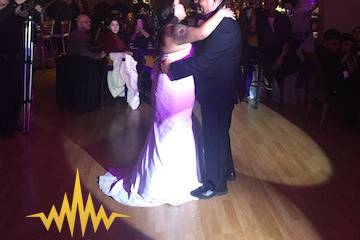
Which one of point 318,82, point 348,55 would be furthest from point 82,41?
point 348,55

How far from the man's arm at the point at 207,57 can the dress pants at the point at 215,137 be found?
0.31 m

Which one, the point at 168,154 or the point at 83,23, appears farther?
the point at 83,23

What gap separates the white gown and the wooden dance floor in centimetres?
12

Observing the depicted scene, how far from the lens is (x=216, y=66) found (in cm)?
314

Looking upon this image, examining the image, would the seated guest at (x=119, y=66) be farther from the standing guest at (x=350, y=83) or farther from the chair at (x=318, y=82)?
the standing guest at (x=350, y=83)

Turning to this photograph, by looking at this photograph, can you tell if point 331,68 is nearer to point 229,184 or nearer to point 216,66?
point 229,184

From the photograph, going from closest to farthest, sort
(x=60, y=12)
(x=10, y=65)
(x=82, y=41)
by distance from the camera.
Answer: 1. (x=10, y=65)
2. (x=82, y=41)
3. (x=60, y=12)

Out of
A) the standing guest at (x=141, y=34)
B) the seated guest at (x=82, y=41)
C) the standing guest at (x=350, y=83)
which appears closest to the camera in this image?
the standing guest at (x=350, y=83)

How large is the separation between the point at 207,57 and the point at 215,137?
0.57 m

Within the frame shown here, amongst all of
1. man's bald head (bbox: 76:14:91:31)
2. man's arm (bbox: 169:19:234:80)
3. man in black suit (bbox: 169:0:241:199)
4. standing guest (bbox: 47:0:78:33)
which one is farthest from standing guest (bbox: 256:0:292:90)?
standing guest (bbox: 47:0:78:33)

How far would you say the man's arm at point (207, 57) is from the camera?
9.93ft

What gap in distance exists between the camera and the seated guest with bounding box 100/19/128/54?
242 inches

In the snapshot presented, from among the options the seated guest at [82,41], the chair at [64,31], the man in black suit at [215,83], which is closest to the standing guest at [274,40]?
the seated guest at [82,41]

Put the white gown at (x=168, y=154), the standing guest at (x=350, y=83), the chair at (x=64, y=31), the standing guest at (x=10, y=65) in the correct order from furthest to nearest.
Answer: the chair at (x=64, y=31) < the standing guest at (x=350, y=83) < the standing guest at (x=10, y=65) < the white gown at (x=168, y=154)
